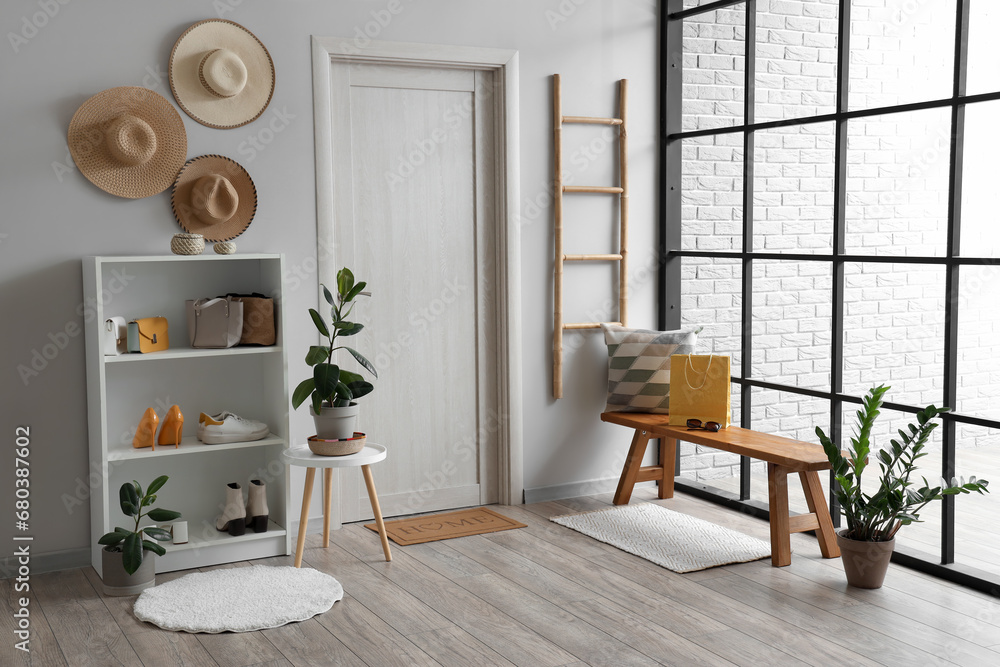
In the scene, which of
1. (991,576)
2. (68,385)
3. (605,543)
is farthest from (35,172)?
(991,576)

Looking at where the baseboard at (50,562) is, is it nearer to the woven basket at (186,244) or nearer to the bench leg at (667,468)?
the woven basket at (186,244)

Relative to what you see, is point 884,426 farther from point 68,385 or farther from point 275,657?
point 68,385

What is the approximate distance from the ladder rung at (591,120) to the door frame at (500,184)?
0.88ft

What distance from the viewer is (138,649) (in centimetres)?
281

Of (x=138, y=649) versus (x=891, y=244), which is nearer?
(x=138, y=649)

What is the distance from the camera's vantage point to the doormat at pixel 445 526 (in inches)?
155

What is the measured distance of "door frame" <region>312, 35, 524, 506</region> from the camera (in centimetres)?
386

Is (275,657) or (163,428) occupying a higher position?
(163,428)

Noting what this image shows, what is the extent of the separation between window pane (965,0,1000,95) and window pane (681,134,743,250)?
1759 mm

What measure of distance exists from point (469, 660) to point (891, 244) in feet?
12.2

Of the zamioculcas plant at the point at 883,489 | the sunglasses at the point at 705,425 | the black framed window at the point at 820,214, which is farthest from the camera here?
the black framed window at the point at 820,214

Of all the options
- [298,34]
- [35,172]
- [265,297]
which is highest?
[298,34]

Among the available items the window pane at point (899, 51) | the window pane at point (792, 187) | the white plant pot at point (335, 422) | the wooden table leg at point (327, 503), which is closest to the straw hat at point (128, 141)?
the white plant pot at point (335, 422)

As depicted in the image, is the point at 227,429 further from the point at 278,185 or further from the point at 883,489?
the point at 883,489
